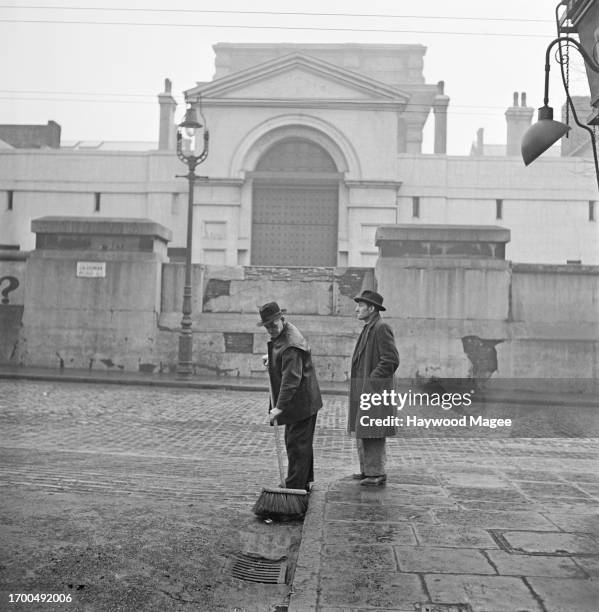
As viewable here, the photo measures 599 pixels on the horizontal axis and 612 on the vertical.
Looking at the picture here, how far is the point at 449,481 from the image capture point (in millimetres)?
7113

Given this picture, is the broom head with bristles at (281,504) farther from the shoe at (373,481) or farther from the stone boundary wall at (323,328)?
the stone boundary wall at (323,328)

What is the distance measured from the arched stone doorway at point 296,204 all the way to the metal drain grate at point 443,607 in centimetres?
2515

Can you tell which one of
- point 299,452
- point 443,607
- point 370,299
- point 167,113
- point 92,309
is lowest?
point 443,607

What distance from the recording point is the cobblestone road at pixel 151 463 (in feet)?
15.6

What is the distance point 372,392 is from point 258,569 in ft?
7.62

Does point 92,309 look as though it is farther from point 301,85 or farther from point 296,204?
point 301,85

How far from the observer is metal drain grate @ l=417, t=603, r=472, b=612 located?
3.78 metres

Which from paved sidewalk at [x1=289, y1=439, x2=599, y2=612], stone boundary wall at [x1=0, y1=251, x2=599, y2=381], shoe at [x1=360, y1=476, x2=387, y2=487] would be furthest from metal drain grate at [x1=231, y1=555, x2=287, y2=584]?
stone boundary wall at [x1=0, y1=251, x2=599, y2=381]

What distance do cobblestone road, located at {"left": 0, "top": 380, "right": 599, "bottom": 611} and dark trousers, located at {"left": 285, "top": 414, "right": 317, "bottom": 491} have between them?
0.51 metres

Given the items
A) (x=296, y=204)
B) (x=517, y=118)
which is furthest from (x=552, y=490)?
(x=517, y=118)

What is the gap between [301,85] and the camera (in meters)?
29.3

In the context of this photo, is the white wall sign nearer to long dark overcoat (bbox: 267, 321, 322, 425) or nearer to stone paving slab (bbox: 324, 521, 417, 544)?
long dark overcoat (bbox: 267, 321, 322, 425)

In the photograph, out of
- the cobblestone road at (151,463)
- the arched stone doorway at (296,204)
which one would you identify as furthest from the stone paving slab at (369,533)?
the arched stone doorway at (296,204)

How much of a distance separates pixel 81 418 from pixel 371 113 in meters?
21.3
